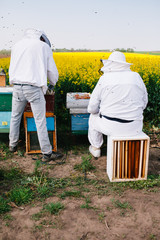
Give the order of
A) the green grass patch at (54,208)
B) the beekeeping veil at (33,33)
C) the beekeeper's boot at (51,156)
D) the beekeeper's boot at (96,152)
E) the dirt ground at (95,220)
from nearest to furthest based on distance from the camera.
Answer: the dirt ground at (95,220) → the green grass patch at (54,208) → the beekeeping veil at (33,33) → the beekeeper's boot at (51,156) → the beekeeper's boot at (96,152)

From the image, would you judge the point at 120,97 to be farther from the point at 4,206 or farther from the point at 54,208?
the point at 4,206

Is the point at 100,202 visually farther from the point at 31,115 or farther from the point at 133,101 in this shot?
the point at 31,115

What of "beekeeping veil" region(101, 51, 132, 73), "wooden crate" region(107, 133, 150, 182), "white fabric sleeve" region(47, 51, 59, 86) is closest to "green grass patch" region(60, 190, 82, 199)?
"wooden crate" region(107, 133, 150, 182)

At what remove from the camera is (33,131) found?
4168mm

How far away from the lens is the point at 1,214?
267cm

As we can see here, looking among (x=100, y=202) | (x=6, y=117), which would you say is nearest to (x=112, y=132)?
(x=100, y=202)

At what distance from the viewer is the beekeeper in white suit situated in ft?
10.4

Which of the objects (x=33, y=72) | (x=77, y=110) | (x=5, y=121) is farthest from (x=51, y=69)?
(x=5, y=121)

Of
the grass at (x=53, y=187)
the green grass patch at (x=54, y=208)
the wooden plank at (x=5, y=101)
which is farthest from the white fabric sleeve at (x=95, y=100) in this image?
the green grass patch at (x=54, y=208)

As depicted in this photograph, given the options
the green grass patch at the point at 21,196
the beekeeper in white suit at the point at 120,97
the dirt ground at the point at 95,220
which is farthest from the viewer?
the beekeeper in white suit at the point at 120,97

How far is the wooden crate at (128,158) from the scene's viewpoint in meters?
3.21

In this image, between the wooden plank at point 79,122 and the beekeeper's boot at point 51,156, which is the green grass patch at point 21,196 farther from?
the wooden plank at point 79,122

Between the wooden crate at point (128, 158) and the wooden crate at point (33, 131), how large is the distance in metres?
1.18

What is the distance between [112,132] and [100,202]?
0.88 metres
